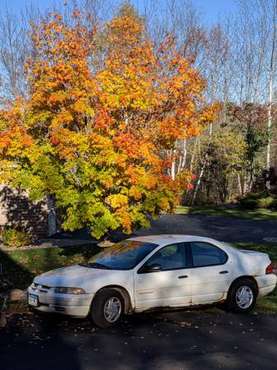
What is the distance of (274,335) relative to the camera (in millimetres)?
9055

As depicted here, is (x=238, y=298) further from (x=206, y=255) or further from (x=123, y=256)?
(x=123, y=256)

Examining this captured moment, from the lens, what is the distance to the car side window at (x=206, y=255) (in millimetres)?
10375

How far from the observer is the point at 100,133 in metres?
13.6

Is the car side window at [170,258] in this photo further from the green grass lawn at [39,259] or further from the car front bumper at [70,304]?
the green grass lawn at [39,259]

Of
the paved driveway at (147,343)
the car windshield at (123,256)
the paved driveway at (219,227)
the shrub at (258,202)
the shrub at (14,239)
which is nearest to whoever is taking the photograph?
the paved driveway at (147,343)

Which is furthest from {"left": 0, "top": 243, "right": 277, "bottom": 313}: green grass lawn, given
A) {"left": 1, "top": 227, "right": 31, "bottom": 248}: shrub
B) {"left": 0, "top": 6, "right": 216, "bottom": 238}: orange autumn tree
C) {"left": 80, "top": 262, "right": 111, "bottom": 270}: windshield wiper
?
{"left": 80, "top": 262, "right": 111, "bottom": 270}: windshield wiper

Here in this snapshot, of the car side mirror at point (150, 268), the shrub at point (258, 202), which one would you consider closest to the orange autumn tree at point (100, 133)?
the car side mirror at point (150, 268)

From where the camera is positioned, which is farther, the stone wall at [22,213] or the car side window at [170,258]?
the stone wall at [22,213]

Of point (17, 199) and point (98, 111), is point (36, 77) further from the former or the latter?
point (17, 199)

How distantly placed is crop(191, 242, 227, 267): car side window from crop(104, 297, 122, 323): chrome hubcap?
159 centimetres

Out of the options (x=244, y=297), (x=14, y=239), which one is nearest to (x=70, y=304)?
(x=244, y=297)

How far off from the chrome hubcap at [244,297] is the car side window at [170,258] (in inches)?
46.7

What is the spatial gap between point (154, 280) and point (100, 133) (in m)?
4.82

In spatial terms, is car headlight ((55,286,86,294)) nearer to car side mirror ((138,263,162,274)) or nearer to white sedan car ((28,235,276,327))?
white sedan car ((28,235,276,327))
